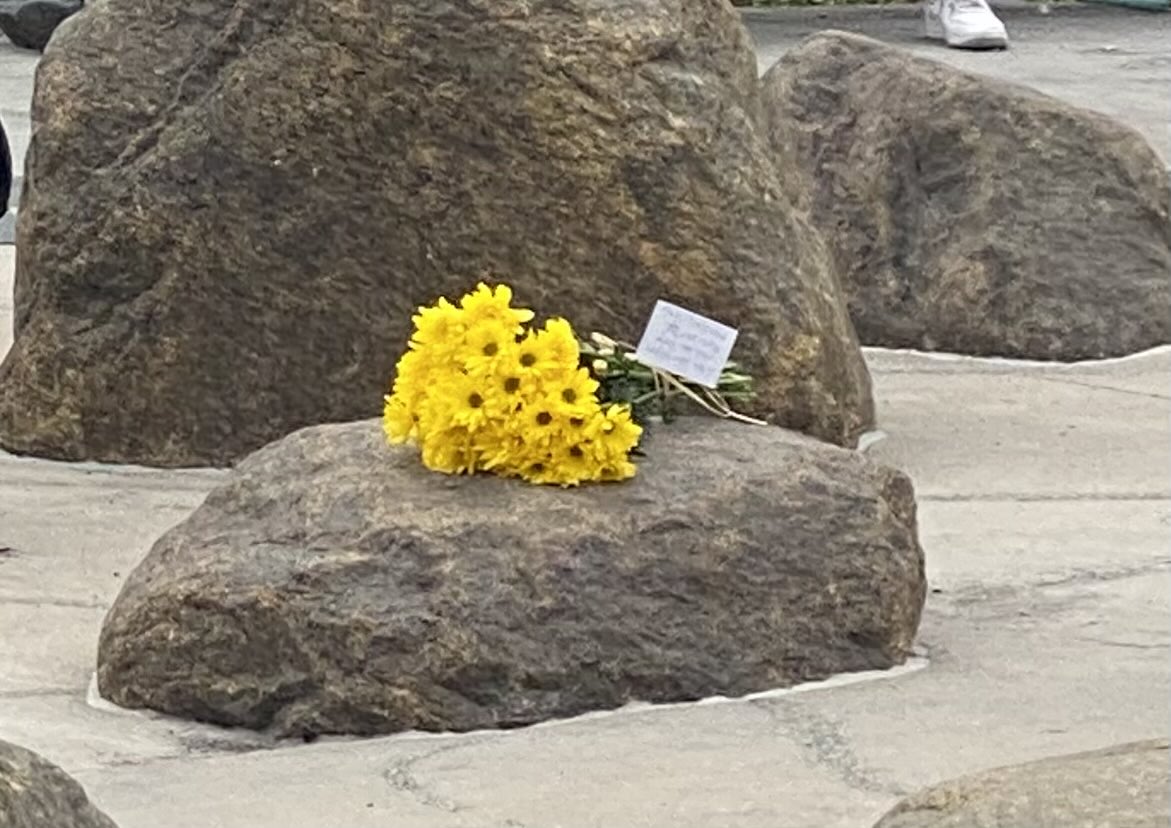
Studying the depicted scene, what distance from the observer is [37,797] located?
2.99 meters

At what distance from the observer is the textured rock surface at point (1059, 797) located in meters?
3.00

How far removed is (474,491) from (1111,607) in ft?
4.27

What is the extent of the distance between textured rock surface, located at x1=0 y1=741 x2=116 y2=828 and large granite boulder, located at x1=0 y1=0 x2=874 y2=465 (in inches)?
133

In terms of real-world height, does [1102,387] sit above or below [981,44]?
above

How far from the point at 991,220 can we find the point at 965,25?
19.7 feet

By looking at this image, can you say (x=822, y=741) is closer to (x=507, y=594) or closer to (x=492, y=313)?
(x=507, y=594)

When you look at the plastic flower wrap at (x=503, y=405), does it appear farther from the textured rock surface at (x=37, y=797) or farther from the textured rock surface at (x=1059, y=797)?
the textured rock surface at (x=37, y=797)

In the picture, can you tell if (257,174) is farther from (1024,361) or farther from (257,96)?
(1024,361)

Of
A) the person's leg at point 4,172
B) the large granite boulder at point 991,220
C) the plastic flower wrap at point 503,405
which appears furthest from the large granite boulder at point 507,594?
the large granite boulder at point 991,220

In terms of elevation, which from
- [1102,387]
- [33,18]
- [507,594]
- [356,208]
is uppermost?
[356,208]

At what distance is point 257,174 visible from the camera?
662cm

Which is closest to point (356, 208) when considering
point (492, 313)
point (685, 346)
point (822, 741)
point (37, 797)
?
point (685, 346)

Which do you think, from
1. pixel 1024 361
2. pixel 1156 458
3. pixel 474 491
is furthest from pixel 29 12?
pixel 474 491

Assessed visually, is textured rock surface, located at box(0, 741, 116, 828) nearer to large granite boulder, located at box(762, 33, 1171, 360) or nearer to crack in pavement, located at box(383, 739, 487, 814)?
crack in pavement, located at box(383, 739, 487, 814)
